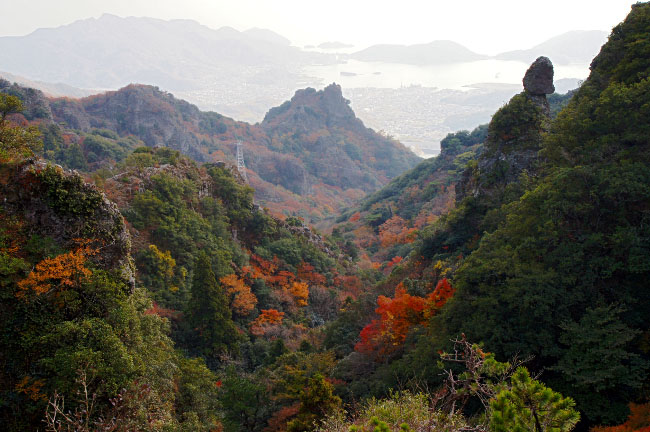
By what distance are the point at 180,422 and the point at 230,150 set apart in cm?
11337

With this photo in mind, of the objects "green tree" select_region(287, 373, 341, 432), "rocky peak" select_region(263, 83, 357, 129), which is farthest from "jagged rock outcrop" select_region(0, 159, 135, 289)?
"rocky peak" select_region(263, 83, 357, 129)

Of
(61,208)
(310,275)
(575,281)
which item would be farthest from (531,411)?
(310,275)

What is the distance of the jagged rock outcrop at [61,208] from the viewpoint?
14.2 m

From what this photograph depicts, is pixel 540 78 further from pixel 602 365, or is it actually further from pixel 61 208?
pixel 61 208

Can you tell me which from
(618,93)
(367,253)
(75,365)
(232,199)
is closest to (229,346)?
(75,365)

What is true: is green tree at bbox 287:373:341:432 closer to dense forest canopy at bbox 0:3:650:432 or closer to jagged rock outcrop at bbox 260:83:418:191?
dense forest canopy at bbox 0:3:650:432

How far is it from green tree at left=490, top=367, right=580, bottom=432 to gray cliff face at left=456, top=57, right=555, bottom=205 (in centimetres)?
2300

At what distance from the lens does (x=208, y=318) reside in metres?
25.3

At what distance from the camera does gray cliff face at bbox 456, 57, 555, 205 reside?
27969 mm

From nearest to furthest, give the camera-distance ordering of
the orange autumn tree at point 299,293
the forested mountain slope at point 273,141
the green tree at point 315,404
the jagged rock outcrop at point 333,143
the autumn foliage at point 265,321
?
1. the green tree at point 315,404
2. the autumn foliage at point 265,321
3. the orange autumn tree at point 299,293
4. the forested mountain slope at point 273,141
5. the jagged rock outcrop at point 333,143

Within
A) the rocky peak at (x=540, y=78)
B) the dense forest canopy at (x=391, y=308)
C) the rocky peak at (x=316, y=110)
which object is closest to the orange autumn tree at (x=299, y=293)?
the dense forest canopy at (x=391, y=308)

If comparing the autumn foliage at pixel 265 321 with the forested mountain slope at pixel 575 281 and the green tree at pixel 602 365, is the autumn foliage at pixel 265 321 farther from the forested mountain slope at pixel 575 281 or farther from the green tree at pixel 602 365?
the green tree at pixel 602 365

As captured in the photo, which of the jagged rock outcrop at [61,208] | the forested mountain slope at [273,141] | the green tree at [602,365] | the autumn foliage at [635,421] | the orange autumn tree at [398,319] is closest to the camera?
the autumn foliage at [635,421]

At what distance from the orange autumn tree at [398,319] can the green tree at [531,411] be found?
15.0m
